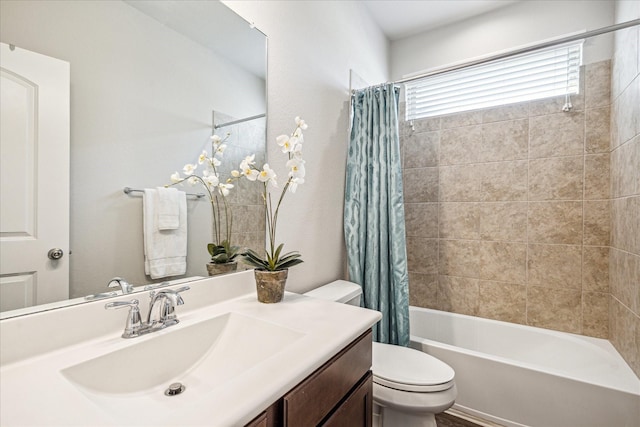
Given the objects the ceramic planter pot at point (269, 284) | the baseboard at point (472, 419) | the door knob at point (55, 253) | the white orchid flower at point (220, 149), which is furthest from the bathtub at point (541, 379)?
the door knob at point (55, 253)

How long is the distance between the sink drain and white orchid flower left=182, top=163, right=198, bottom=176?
2.11 ft

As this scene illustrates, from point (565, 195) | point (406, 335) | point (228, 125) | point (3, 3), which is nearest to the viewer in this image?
point (3, 3)

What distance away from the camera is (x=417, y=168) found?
2555mm

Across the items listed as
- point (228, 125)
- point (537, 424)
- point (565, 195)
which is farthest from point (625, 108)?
point (228, 125)

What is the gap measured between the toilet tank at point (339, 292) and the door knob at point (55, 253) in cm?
102

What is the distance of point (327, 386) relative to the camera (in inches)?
30.2

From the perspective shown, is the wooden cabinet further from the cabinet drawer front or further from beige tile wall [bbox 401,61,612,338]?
beige tile wall [bbox 401,61,612,338]

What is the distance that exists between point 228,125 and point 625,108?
6.74 ft

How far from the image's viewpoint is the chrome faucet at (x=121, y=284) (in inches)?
33.5

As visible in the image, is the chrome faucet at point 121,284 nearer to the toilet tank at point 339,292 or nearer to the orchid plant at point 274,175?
the orchid plant at point 274,175

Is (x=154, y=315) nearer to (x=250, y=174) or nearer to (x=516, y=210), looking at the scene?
(x=250, y=174)

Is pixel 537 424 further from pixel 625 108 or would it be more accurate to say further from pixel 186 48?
pixel 186 48

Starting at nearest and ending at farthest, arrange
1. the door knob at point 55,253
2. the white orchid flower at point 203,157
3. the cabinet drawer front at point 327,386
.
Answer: the cabinet drawer front at point 327,386 → the door knob at point 55,253 → the white orchid flower at point 203,157

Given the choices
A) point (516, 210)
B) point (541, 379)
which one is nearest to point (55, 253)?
point (541, 379)
